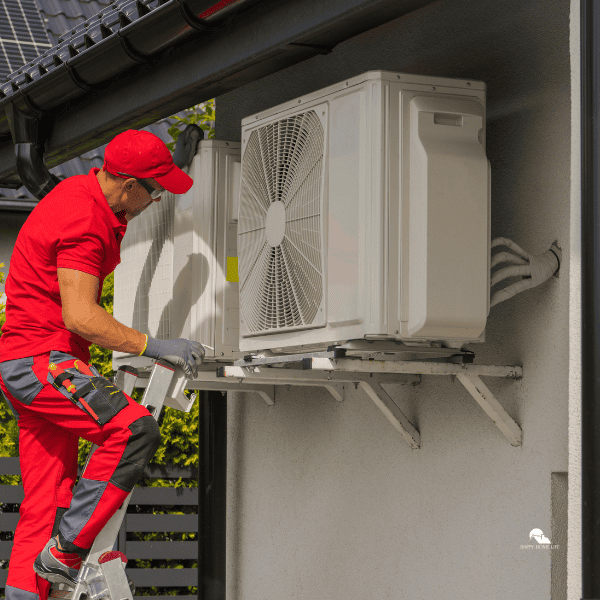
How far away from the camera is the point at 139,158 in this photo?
322cm

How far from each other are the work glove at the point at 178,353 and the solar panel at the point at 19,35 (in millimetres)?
5838

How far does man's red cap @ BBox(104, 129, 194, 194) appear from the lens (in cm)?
322

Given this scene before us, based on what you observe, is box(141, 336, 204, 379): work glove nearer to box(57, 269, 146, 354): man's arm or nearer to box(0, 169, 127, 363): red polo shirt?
box(57, 269, 146, 354): man's arm

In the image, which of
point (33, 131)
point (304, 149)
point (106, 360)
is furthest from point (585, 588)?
point (106, 360)

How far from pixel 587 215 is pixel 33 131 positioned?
3410mm

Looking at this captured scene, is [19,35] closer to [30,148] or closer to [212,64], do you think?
[30,148]

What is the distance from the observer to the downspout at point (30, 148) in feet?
15.6

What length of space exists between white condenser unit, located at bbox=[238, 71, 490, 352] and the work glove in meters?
0.38

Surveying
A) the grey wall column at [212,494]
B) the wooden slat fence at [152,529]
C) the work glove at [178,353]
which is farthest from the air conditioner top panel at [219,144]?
the wooden slat fence at [152,529]

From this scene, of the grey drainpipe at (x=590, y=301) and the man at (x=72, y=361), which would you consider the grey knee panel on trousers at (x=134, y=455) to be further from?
the grey drainpipe at (x=590, y=301)

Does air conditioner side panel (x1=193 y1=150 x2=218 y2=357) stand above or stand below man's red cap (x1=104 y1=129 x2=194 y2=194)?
below

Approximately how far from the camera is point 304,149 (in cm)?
322

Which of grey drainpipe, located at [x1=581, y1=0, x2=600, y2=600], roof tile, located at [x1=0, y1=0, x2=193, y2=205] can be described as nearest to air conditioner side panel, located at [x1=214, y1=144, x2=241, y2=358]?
grey drainpipe, located at [x1=581, y1=0, x2=600, y2=600]

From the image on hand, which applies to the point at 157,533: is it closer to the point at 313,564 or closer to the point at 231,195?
the point at 313,564
